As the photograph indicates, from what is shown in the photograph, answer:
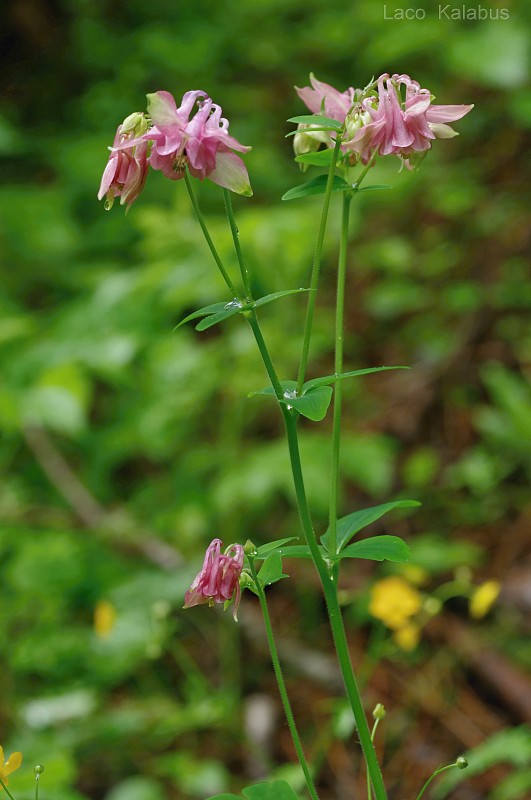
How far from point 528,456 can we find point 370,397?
Result: 27.3 inches

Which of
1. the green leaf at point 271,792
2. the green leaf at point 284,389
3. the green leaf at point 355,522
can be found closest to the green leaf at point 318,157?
the green leaf at point 284,389

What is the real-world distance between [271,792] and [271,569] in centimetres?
26

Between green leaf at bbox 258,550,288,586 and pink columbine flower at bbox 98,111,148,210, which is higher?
pink columbine flower at bbox 98,111,148,210

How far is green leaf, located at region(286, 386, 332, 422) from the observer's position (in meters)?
0.78

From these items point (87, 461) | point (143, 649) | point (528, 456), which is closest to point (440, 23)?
point (528, 456)

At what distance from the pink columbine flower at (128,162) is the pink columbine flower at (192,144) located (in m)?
0.02

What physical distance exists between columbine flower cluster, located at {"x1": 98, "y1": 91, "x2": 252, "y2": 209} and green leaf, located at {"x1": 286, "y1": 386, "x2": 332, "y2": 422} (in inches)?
8.0

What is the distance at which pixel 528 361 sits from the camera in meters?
3.01

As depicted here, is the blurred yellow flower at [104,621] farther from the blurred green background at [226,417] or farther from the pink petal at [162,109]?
the pink petal at [162,109]

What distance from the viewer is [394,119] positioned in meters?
0.80

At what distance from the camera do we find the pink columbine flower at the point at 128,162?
0.76m

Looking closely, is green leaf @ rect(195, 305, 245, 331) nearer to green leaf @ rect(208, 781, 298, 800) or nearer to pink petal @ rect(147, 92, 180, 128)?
pink petal @ rect(147, 92, 180, 128)

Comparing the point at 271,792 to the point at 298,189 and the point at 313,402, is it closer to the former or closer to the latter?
the point at 313,402

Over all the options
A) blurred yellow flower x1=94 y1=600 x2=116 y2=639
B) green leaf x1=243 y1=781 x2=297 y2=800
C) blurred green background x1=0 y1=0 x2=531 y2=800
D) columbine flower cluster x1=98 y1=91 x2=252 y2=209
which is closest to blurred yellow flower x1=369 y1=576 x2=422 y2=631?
blurred green background x1=0 y1=0 x2=531 y2=800
